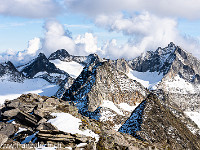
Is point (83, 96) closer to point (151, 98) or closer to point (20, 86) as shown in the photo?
point (151, 98)

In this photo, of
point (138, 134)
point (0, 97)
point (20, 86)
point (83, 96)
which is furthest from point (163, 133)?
point (20, 86)

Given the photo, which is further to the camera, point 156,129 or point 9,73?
point 9,73

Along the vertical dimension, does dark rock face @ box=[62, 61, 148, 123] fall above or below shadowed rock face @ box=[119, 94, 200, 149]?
below

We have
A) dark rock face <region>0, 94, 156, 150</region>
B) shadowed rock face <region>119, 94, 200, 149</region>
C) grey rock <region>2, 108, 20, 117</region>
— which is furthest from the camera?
shadowed rock face <region>119, 94, 200, 149</region>

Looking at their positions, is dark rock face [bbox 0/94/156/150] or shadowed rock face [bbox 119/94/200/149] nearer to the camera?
dark rock face [bbox 0/94/156/150]

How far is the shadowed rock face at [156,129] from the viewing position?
128ft

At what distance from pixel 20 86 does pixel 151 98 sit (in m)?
153

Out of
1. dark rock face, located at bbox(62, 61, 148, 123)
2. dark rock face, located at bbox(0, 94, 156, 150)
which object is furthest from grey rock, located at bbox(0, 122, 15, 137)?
dark rock face, located at bbox(62, 61, 148, 123)

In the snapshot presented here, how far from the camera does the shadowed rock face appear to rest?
128 ft

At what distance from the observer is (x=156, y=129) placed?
134ft

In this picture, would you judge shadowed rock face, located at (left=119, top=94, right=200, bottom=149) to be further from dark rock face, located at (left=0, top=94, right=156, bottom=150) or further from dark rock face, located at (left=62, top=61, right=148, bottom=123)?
dark rock face, located at (left=62, top=61, right=148, bottom=123)

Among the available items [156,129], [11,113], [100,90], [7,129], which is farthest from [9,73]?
[7,129]

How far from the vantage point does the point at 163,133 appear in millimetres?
40719

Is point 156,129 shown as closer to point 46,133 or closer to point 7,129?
point 46,133
